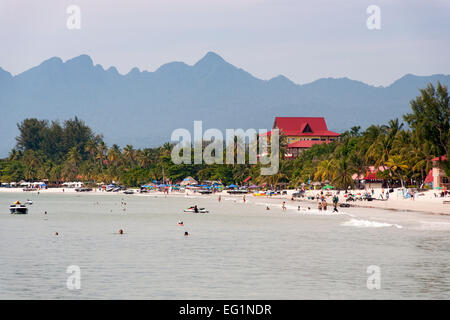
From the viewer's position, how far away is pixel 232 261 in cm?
4319

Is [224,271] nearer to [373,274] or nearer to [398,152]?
[373,274]

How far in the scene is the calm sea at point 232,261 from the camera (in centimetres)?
3269

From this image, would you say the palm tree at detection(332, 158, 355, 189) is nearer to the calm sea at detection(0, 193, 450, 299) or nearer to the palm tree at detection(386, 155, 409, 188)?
the palm tree at detection(386, 155, 409, 188)

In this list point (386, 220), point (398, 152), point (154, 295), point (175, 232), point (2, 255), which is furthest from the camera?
point (398, 152)

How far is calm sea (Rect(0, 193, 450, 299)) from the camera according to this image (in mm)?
32688

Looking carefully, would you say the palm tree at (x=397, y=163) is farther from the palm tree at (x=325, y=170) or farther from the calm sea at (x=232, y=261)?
the calm sea at (x=232, y=261)

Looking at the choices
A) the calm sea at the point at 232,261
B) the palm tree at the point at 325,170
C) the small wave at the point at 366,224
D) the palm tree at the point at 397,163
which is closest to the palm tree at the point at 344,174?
the palm tree at the point at 325,170

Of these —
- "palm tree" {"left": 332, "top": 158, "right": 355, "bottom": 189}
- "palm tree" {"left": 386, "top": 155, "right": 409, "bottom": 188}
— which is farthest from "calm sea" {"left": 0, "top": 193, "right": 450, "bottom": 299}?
"palm tree" {"left": 332, "top": 158, "right": 355, "bottom": 189}

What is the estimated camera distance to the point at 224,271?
38781 millimetres

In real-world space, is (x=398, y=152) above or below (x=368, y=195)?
above

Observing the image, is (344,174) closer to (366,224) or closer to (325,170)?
(325,170)

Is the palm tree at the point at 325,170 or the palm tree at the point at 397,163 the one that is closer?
the palm tree at the point at 397,163
